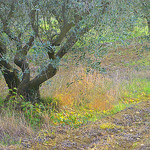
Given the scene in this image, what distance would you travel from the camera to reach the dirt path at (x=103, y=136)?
5264 mm

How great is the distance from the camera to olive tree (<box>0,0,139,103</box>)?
6.16 meters

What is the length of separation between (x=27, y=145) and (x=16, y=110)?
2.00m

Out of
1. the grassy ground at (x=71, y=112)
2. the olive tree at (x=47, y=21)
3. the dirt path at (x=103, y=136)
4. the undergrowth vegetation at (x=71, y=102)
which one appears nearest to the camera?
the dirt path at (x=103, y=136)

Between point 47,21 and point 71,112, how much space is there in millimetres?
2675

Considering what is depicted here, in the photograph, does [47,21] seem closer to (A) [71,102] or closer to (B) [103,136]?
(A) [71,102]

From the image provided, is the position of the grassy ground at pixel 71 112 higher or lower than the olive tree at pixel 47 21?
lower

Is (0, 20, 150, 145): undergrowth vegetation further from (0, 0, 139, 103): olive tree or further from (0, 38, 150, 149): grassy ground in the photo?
(0, 0, 139, 103): olive tree

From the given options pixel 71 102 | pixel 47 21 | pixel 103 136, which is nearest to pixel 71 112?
pixel 71 102

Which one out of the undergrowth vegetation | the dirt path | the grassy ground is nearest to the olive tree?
the undergrowth vegetation

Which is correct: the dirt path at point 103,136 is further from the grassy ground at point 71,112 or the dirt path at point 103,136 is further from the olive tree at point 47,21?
the olive tree at point 47,21

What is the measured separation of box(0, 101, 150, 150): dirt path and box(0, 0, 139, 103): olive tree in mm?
1593

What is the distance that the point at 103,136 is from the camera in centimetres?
592

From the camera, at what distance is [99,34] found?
20.8ft

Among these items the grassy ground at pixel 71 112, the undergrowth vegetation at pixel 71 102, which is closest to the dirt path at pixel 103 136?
the grassy ground at pixel 71 112
